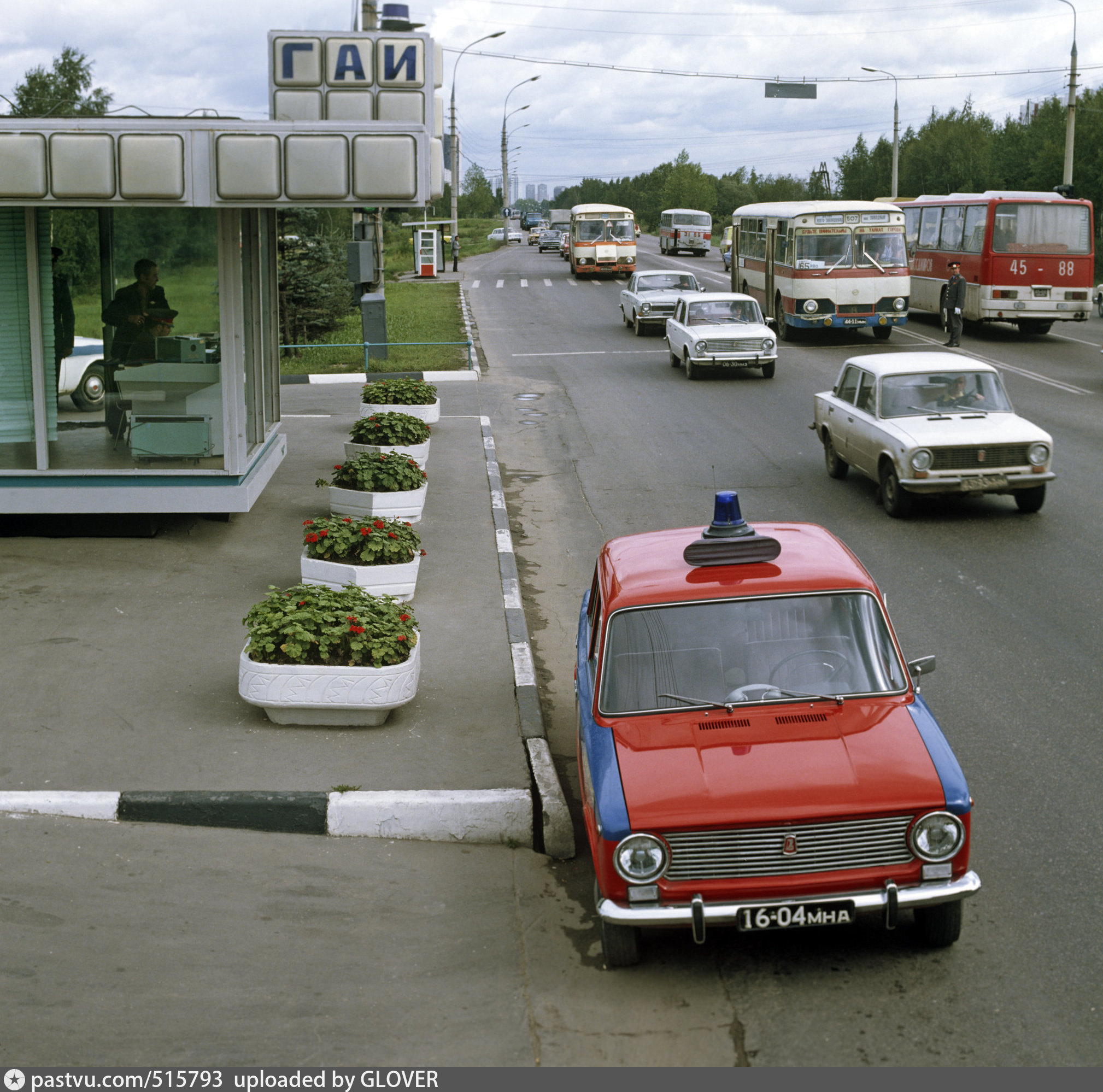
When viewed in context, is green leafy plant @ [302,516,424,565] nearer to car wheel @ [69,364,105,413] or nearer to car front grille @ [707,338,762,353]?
car wheel @ [69,364,105,413]

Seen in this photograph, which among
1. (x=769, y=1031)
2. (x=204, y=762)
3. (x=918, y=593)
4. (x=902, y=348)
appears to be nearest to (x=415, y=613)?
(x=204, y=762)

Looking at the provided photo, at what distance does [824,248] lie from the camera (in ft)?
89.5

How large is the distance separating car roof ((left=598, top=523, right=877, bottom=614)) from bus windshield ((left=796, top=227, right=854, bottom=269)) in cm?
2188

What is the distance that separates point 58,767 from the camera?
22.5ft

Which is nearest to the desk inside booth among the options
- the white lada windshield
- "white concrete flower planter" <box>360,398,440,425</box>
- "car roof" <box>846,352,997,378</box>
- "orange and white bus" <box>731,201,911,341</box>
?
"white concrete flower planter" <box>360,398,440,425</box>

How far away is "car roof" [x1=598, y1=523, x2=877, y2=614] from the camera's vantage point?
5.79m

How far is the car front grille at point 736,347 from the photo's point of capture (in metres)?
23.5

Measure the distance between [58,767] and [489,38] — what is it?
47.2 m

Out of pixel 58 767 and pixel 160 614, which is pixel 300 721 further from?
pixel 160 614

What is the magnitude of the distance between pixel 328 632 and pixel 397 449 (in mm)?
6742

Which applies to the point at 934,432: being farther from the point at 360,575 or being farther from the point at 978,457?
the point at 360,575

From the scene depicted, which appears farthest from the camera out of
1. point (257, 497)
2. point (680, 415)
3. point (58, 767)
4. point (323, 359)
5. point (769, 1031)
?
point (323, 359)

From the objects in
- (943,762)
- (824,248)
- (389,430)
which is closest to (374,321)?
(824,248)

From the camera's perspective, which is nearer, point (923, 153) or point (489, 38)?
point (489, 38)
